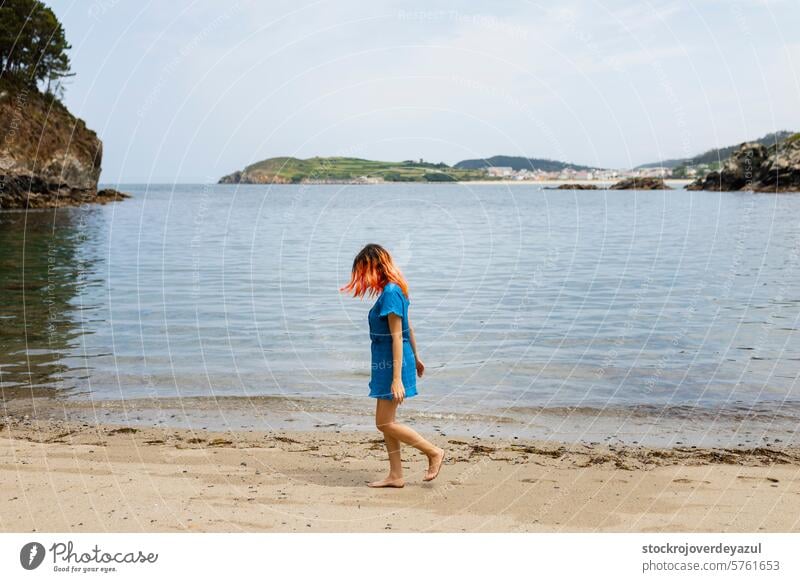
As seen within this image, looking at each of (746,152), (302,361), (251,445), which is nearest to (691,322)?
(302,361)

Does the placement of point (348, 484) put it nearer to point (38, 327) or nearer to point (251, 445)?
point (251, 445)

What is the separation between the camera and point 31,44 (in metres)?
93.4

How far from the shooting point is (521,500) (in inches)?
305

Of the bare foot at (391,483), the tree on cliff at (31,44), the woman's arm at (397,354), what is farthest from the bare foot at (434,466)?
the tree on cliff at (31,44)

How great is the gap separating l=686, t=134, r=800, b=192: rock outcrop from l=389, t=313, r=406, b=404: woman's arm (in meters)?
129

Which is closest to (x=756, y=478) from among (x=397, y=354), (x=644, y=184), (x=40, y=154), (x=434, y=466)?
(x=434, y=466)

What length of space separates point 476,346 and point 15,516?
39.4ft

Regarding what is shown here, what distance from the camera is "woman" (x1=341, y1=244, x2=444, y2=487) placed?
308 inches

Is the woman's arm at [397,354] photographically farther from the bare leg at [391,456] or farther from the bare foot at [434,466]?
the bare foot at [434,466]

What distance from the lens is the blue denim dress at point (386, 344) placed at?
7793 millimetres

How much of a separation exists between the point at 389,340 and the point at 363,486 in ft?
5.21

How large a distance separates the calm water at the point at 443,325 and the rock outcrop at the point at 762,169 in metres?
97.9
